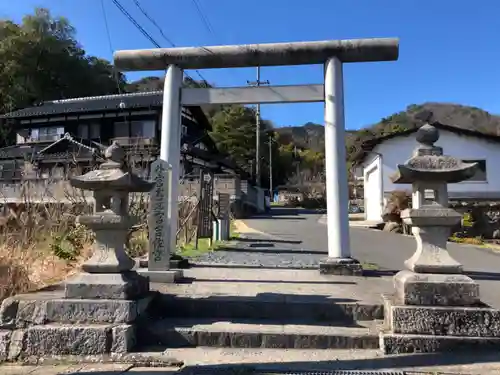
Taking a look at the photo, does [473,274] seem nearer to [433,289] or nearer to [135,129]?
[433,289]

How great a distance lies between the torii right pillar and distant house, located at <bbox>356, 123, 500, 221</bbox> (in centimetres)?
1386

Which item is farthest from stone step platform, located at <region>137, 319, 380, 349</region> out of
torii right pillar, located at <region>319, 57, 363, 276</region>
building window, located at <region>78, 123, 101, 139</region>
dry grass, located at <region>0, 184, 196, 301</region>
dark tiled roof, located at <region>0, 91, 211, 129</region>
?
building window, located at <region>78, 123, 101, 139</region>

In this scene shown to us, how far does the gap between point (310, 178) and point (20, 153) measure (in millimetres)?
38214

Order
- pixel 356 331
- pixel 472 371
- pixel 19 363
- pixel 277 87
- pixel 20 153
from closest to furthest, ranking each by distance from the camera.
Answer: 1. pixel 472 371
2. pixel 19 363
3. pixel 356 331
4. pixel 277 87
5. pixel 20 153

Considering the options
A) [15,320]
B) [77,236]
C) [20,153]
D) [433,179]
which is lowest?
[15,320]

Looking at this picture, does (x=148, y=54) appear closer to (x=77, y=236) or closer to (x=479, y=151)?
(x=77, y=236)

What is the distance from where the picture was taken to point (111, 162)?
17.7 ft

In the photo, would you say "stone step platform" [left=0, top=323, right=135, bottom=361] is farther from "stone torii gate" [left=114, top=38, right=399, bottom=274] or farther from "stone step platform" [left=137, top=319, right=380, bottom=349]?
"stone torii gate" [left=114, top=38, right=399, bottom=274]

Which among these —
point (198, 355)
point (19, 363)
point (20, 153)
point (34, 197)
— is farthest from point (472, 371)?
point (20, 153)

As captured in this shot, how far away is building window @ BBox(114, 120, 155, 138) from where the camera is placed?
3228cm

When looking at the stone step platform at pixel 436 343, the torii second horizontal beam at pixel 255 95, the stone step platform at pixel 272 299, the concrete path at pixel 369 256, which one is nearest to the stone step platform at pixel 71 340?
the stone step platform at pixel 272 299

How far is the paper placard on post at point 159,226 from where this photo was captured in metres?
7.01

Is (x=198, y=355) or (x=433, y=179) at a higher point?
(x=433, y=179)

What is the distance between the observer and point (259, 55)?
8.19m
